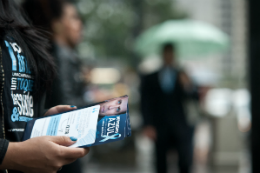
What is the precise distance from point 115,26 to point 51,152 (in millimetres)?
20447

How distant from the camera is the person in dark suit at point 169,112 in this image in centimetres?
406

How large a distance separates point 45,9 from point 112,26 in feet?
62.0

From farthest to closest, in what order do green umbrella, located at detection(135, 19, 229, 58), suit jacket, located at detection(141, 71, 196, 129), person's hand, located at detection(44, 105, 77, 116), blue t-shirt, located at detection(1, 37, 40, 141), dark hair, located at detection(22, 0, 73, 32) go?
green umbrella, located at detection(135, 19, 229, 58)
suit jacket, located at detection(141, 71, 196, 129)
dark hair, located at detection(22, 0, 73, 32)
person's hand, located at detection(44, 105, 77, 116)
blue t-shirt, located at detection(1, 37, 40, 141)

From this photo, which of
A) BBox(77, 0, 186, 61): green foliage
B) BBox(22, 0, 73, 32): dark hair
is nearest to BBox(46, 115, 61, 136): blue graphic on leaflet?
BBox(22, 0, 73, 32): dark hair

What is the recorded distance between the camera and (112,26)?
69.0ft

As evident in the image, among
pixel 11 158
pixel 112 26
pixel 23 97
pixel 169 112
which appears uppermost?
pixel 112 26

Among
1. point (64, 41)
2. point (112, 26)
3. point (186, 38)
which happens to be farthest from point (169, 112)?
point (112, 26)

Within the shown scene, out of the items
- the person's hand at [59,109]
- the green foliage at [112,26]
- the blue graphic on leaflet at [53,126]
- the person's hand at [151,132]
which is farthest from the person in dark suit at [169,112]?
the green foliage at [112,26]

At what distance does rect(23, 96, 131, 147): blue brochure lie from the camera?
1.12m

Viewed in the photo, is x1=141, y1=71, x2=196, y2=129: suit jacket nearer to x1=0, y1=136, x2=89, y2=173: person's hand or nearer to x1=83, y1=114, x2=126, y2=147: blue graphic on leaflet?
x1=83, y1=114, x2=126, y2=147: blue graphic on leaflet

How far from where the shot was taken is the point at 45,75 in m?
1.38

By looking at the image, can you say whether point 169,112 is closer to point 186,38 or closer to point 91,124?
point 186,38

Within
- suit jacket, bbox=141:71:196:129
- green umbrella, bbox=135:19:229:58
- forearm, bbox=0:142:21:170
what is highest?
→ green umbrella, bbox=135:19:229:58

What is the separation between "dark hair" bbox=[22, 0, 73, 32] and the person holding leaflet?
84cm
